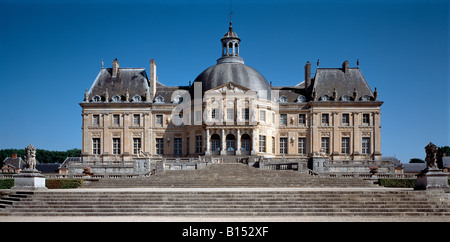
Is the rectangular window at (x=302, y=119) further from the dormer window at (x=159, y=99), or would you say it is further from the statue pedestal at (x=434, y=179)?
the statue pedestal at (x=434, y=179)

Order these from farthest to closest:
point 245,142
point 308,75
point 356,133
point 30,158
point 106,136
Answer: point 308,75
point 106,136
point 356,133
point 245,142
point 30,158

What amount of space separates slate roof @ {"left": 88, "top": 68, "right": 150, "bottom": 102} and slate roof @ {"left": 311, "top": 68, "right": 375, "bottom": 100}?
21.1 metres

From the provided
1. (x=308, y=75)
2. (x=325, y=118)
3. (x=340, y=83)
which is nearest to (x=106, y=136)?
(x=308, y=75)

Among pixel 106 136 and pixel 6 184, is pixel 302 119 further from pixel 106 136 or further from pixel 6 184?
pixel 6 184

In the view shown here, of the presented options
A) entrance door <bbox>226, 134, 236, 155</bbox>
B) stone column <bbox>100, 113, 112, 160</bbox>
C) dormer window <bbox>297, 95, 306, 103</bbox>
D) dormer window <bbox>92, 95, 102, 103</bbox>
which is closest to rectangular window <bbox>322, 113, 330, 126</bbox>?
dormer window <bbox>297, 95, 306, 103</bbox>

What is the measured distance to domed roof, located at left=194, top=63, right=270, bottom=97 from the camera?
5619 centimetres

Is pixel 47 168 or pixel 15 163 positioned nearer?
pixel 47 168

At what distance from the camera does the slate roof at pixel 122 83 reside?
5797 centimetres

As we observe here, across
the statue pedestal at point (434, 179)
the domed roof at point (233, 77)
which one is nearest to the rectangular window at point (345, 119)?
the domed roof at point (233, 77)

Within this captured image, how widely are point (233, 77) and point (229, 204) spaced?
35479mm

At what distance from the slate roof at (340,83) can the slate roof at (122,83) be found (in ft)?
69.3

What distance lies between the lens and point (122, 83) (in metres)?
58.9
